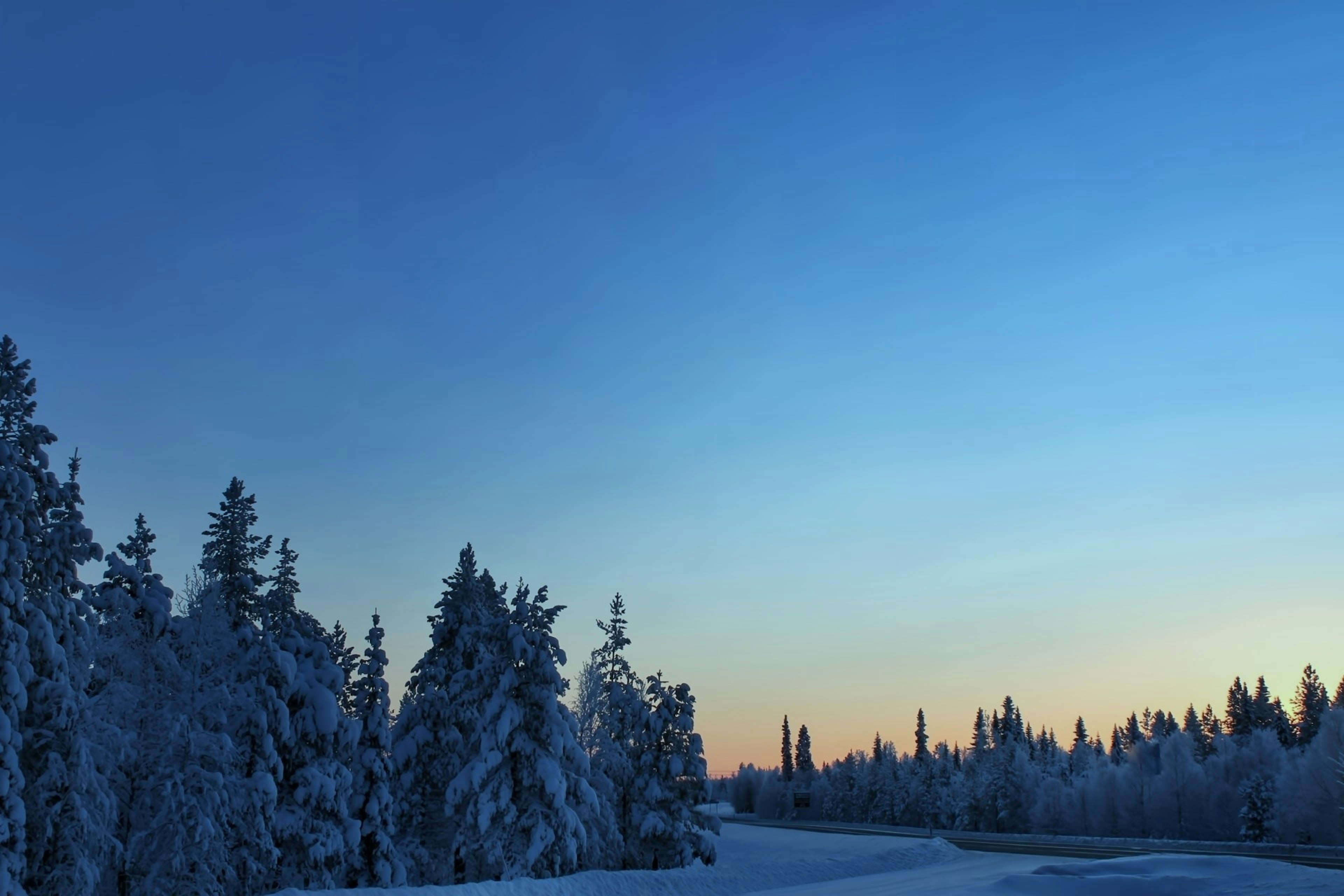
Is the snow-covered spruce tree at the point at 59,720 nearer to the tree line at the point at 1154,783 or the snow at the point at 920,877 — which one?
the snow at the point at 920,877

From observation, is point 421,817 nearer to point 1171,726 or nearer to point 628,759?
point 628,759

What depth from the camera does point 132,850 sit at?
27.2 metres

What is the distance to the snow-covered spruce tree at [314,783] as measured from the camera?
3150 centimetres

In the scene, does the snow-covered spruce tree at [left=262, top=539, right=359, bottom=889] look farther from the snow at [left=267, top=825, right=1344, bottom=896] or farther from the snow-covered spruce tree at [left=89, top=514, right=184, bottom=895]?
the snow at [left=267, top=825, right=1344, bottom=896]

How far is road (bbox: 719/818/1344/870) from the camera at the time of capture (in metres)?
40.2

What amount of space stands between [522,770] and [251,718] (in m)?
10.3

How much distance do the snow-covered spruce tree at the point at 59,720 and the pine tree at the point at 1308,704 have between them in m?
111

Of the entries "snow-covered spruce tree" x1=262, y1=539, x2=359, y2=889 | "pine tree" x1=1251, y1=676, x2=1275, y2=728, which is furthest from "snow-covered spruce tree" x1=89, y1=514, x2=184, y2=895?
"pine tree" x1=1251, y1=676, x2=1275, y2=728

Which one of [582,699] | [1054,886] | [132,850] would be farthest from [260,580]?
[582,699]

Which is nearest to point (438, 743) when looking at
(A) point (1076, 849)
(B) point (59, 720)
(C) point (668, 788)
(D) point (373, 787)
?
(D) point (373, 787)

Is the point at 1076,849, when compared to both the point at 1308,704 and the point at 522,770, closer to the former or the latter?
the point at 522,770

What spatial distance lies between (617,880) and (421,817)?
9.82 m

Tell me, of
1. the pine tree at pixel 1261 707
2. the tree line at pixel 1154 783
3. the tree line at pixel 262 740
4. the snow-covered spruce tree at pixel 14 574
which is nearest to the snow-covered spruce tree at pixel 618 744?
the tree line at pixel 262 740

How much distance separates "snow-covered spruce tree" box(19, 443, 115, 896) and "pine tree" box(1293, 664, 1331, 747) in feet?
363
